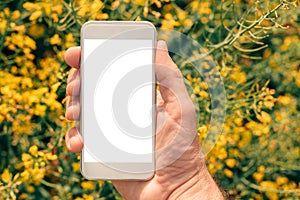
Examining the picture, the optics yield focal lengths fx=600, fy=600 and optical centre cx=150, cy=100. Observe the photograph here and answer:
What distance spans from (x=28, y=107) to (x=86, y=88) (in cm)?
61

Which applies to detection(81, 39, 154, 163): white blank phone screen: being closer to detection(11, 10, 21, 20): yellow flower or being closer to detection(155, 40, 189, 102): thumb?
detection(155, 40, 189, 102): thumb

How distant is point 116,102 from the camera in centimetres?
207

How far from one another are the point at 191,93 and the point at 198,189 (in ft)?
1.57

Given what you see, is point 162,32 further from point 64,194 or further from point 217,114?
point 64,194

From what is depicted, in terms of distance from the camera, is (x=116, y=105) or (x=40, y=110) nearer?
(x=116, y=105)

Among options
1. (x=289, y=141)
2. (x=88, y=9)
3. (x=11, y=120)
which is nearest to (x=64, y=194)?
(x=11, y=120)

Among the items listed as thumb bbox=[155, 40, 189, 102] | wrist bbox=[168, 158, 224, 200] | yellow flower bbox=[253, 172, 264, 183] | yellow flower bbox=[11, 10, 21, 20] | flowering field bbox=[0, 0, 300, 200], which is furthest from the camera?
yellow flower bbox=[253, 172, 264, 183]

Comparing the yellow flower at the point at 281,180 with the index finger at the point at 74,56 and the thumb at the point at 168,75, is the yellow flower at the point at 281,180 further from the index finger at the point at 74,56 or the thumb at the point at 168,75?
the index finger at the point at 74,56

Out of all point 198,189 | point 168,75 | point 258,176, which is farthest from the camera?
point 258,176

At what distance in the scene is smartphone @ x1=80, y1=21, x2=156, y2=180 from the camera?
6.64ft

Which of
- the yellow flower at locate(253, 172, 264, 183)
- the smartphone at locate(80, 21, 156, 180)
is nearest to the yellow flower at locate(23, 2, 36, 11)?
the smartphone at locate(80, 21, 156, 180)

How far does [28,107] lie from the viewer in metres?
2.58

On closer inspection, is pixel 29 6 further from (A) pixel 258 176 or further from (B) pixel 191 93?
(A) pixel 258 176

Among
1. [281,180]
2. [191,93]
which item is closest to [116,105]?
[191,93]
